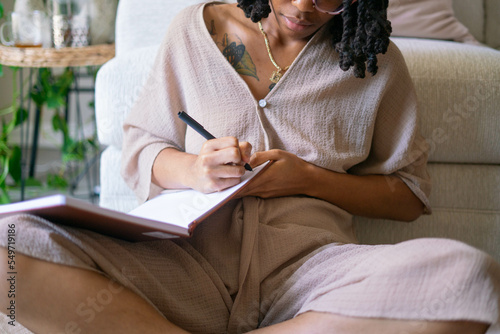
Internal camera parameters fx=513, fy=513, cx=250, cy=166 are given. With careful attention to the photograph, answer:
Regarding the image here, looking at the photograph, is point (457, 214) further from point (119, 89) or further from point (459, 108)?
point (119, 89)

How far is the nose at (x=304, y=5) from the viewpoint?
2.78 ft

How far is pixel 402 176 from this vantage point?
1.02 m

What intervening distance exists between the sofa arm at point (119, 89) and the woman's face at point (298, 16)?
15.7 inches

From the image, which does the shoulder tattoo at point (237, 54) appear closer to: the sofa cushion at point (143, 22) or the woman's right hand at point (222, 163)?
the woman's right hand at point (222, 163)

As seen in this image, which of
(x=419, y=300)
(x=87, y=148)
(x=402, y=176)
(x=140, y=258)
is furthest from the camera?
(x=87, y=148)

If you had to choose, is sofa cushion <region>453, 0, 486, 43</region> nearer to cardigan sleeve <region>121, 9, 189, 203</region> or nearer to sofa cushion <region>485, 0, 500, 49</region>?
sofa cushion <region>485, 0, 500, 49</region>

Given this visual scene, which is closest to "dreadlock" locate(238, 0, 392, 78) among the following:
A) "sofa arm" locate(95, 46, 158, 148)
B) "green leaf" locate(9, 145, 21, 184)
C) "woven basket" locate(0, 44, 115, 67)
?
"sofa arm" locate(95, 46, 158, 148)

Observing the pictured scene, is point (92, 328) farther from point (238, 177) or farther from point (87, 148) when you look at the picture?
point (87, 148)

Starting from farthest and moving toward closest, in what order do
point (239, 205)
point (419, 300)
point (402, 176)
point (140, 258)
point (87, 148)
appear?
point (87, 148) < point (402, 176) < point (239, 205) < point (140, 258) < point (419, 300)

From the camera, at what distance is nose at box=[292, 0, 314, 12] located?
2.78ft

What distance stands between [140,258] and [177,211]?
0.31 feet

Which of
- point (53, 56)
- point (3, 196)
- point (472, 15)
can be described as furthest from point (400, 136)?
point (3, 196)

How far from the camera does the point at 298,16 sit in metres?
0.87

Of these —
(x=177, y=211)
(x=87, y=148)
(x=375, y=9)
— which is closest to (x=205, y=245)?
(x=177, y=211)
